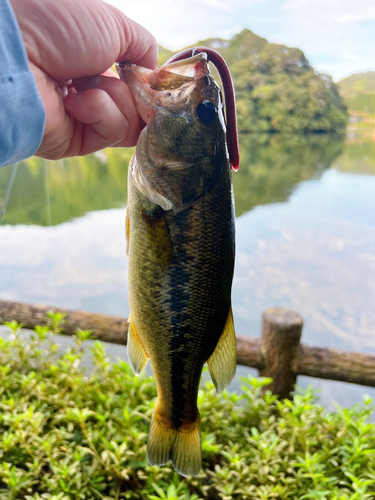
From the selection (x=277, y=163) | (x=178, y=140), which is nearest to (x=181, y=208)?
(x=178, y=140)

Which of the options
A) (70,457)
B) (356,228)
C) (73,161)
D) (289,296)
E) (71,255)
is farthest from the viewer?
(73,161)

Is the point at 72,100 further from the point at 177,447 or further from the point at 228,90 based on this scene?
the point at 177,447

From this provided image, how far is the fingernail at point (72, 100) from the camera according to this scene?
892mm

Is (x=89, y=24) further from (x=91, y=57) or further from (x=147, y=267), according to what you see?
(x=147, y=267)

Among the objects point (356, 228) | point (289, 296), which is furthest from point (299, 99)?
point (289, 296)

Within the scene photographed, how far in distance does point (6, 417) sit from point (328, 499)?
5.33 feet

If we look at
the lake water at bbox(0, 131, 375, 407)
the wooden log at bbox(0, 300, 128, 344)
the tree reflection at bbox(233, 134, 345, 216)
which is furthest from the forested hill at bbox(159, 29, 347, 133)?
the wooden log at bbox(0, 300, 128, 344)

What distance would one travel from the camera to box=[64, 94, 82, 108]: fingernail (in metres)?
0.89

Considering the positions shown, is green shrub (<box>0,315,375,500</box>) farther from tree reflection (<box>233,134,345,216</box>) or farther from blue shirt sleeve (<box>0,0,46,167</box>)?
tree reflection (<box>233,134,345,216</box>)

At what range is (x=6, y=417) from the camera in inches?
74.7

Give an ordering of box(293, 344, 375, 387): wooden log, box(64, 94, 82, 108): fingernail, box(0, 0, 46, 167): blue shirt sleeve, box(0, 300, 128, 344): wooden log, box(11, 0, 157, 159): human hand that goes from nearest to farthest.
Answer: box(0, 0, 46, 167): blue shirt sleeve < box(11, 0, 157, 159): human hand < box(64, 94, 82, 108): fingernail < box(293, 344, 375, 387): wooden log < box(0, 300, 128, 344): wooden log

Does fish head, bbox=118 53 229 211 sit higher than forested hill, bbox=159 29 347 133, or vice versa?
forested hill, bbox=159 29 347 133

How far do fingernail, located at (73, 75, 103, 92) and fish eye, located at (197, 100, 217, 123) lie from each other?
0.27 m

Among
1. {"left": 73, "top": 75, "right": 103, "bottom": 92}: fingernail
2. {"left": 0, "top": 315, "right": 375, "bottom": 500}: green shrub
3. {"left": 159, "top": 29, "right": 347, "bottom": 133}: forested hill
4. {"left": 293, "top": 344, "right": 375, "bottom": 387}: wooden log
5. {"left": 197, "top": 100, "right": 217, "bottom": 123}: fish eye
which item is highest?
{"left": 159, "top": 29, "right": 347, "bottom": 133}: forested hill
